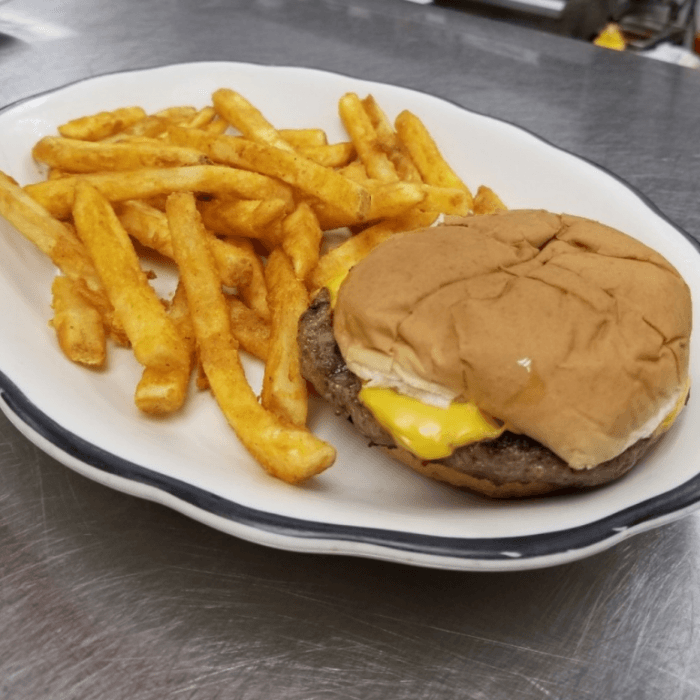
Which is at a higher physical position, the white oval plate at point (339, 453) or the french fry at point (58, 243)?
the french fry at point (58, 243)

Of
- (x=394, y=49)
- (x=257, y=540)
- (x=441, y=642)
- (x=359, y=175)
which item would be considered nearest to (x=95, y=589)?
(x=257, y=540)

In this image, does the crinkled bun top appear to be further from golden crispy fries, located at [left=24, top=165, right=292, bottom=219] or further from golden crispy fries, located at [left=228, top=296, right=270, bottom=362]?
golden crispy fries, located at [left=24, top=165, right=292, bottom=219]

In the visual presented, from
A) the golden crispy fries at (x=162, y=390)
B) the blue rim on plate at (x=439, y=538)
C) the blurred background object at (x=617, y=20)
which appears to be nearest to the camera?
the blue rim on plate at (x=439, y=538)

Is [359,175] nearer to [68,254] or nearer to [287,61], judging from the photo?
[68,254]

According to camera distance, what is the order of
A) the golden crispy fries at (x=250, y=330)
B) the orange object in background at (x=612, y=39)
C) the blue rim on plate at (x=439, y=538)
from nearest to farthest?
the blue rim on plate at (x=439, y=538) → the golden crispy fries at (x=250, y=330) → the orange object in background at (x=612, y=39)

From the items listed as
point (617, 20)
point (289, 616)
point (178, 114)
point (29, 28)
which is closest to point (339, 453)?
point (289, 616)

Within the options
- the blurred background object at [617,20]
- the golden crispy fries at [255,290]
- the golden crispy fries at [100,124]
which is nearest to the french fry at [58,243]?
the golden crispy fries at [255,290]

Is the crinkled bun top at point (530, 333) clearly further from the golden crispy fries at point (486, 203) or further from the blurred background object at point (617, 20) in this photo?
the blurred background object at point (617, 20)

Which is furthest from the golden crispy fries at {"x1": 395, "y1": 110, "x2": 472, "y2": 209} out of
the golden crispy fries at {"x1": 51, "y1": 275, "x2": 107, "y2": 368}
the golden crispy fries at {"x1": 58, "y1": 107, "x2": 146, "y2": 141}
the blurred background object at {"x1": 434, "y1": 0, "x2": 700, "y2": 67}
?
the blurred background object at {"x1": 434, "y1": 0, "x2": 700, "y2": 67}
